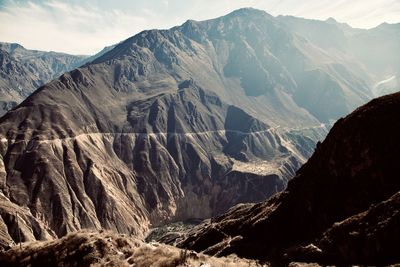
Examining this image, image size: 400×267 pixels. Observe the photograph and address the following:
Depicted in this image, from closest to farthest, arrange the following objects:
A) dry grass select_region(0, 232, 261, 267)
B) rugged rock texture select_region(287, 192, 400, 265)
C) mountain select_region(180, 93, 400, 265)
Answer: rugged rock texture select_region(287, 192, 400, 265) → dry grass select_region(0, 232, 261, 267) → mountain select_region(180, 93, 400, 265)

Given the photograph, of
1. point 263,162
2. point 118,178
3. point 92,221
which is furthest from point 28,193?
point 263,162

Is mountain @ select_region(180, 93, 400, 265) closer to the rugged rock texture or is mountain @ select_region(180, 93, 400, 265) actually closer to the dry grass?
the rugged rock texture

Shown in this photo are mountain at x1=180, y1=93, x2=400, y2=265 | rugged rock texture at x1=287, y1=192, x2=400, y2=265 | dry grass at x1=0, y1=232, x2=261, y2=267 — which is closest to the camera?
rugged rock texture at x1=287, y1=192, x2=400, y2=265

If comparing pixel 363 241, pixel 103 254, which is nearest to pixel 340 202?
pixel 363 241

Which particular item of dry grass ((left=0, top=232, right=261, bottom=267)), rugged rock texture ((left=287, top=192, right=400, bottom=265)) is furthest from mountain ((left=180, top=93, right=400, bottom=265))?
dry grass ((left=0, top=232, right=261, bottom=267))

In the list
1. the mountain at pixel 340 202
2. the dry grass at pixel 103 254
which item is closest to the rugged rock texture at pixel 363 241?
the mountain at pixel 340 202

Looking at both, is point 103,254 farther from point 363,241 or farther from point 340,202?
point 340,202

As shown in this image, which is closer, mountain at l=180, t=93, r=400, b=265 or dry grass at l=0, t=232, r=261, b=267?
dry grass at l=0, t=232, r=261, b=267
